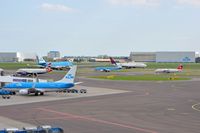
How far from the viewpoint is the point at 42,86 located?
67.7 m

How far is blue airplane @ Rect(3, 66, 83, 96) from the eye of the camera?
220 ft

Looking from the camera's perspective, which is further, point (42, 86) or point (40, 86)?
point (40, 86)

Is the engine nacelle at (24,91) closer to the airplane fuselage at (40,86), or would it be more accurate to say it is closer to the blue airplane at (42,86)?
the blue airplane at (42,86)

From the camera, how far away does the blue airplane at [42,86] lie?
67.0 m

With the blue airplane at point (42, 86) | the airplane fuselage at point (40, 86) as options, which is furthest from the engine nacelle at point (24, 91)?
the airplane fuselage at point (40, 86)

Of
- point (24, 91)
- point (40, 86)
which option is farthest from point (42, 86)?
point (24, 91)

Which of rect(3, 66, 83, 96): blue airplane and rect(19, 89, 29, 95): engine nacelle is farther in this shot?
rect(3, 66, 83, 96): blue airplane

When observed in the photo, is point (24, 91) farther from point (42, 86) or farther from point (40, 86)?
point (42, 86)

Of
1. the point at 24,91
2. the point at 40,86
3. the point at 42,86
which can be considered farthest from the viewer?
the point at 40,86

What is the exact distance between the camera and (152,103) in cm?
5644

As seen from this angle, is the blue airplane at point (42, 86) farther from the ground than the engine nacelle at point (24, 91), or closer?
farther from the ground

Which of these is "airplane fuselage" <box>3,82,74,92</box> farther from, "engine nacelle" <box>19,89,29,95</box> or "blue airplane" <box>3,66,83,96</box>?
"engine nacelle" <box>19,89,29,95</box>

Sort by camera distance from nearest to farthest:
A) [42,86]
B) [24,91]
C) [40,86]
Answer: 1. [24,91]
2. [42,86]
3. [40,86]

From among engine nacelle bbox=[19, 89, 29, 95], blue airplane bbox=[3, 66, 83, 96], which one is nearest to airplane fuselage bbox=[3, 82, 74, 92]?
blue airplane bbox=[3, 66, 83, 96]
